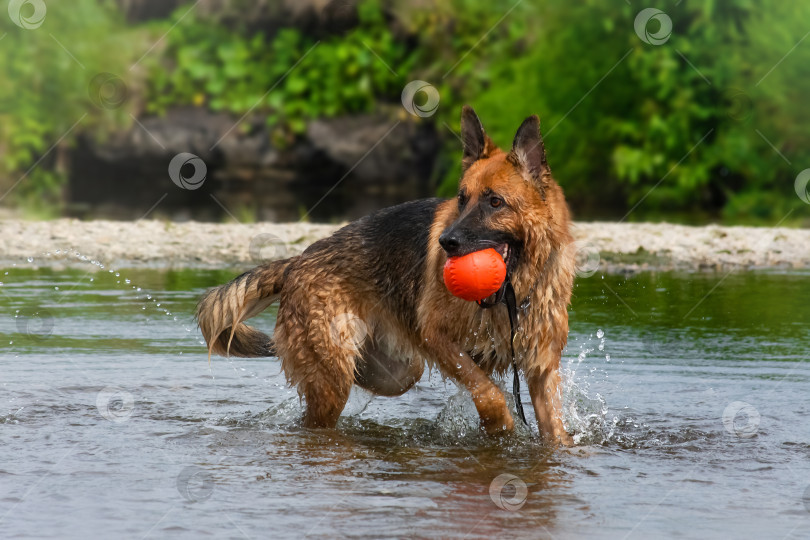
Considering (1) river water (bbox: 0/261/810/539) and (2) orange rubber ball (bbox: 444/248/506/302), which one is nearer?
(1) river water (bbox: 0/261/810/539)

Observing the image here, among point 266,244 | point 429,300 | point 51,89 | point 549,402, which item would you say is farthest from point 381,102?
point 549,402

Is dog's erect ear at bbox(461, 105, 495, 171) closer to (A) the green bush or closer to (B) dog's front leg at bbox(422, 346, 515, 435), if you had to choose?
(B) dog's front leg at bbox(422, 346, 515, 435)

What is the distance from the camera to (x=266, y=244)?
13.6 metres

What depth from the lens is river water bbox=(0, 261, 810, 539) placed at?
4.29m

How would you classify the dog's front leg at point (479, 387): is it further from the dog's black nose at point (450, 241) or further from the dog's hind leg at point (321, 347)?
the dog's black nose at point (450, 241)

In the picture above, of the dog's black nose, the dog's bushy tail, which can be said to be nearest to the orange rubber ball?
the dog's black nose

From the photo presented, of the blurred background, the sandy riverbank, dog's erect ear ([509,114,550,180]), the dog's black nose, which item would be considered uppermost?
the blurred background

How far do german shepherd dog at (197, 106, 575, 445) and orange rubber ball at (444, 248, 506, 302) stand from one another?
0.24 feet

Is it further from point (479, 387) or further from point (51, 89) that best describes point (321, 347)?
point (51, 89)

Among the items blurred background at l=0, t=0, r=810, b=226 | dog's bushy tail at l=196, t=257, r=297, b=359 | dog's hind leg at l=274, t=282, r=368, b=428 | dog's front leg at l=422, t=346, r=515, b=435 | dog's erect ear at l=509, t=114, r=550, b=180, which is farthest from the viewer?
blurred background at l=0, t=0, r=810, b=226

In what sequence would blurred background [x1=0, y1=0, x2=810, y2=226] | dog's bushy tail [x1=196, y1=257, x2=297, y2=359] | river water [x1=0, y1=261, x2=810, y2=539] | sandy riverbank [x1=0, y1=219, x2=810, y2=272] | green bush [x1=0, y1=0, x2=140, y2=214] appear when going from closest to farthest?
river water [x1=0, y1=261, x2=810, y2=539], dog's bushy tail [x1=196, y1=257, x2=297, y2=359], sandy riverbank [x1=0, y1=219, x2=810, y2=272], blurred background [x1=0, y1=0, x2=810, y2=226], green bush [x1=0, y1=0, x2=140, y2=214]

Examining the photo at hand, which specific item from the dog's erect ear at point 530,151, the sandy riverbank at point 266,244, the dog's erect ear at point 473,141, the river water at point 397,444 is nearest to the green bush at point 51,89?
the sandy riverbank at point 266,244

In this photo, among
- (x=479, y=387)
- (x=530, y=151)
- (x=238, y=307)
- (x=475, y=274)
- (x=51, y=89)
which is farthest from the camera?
(x=51, y=89)

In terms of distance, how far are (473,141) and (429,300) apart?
89cm
